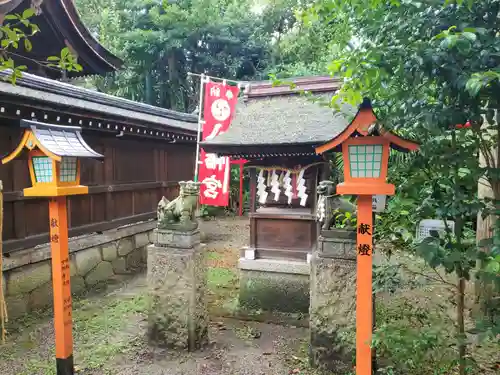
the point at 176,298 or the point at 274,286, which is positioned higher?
the point at 176,298

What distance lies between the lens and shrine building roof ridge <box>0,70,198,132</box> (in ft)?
19.7

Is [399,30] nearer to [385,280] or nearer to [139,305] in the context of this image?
[385,280]

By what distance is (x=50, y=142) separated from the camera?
4.31m

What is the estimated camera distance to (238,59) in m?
20.8

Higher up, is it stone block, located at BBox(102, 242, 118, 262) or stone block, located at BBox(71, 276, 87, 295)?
stone block, located at BBox(102, 242, 118, 262)

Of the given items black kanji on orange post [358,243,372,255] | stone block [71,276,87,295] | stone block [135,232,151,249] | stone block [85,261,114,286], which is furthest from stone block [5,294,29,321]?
black kanji on orange post [358,243,372,255]

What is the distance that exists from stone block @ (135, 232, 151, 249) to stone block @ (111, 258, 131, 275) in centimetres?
63

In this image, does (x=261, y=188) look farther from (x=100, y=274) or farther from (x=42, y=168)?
(x=100, y=274)

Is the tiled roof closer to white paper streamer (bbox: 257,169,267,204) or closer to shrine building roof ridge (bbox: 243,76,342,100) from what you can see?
white paper streamer (bbox: 257,169,267,204)

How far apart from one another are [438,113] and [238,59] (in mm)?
19519

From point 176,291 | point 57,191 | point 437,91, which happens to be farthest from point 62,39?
point 437,91

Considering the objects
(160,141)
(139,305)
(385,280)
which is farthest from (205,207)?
(385,280)

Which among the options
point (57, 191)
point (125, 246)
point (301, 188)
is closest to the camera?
point (57, 191)

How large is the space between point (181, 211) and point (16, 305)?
3648mm
